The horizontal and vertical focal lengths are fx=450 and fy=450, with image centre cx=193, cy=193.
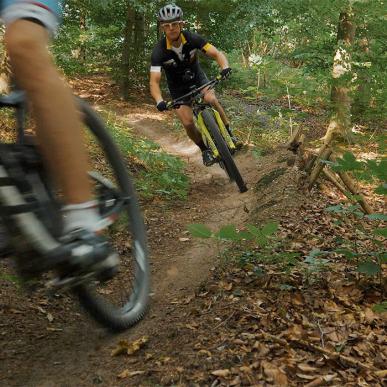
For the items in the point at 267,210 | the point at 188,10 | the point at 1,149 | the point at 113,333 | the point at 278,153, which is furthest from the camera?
the point at 188,10

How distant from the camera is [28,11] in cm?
177

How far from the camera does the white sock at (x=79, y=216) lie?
188 cm

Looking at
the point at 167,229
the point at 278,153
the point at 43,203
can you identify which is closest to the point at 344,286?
the point at 43,203

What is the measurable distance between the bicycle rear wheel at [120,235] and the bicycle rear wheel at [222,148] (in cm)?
333

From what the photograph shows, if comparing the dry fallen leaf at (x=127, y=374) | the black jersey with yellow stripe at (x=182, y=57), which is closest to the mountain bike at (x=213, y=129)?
the black jersey with yellow stripe at (x=182, y=57)

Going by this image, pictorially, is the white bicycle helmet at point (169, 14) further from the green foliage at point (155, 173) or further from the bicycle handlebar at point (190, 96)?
the green foliage at point (155, 173)

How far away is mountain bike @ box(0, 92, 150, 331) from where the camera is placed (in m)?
1.82

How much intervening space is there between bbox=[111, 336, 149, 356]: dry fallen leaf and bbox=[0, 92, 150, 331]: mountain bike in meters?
0.11

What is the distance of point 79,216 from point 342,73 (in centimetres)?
824

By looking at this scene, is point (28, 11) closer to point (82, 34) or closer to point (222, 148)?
point (222, 148)

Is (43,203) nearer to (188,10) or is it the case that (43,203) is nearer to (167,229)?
(167,229)

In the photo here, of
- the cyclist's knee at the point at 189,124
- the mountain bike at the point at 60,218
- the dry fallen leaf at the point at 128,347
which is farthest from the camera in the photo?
the cyclist's knee at the point at 189,124

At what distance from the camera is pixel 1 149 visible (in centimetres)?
194

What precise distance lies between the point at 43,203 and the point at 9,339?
1.17m
